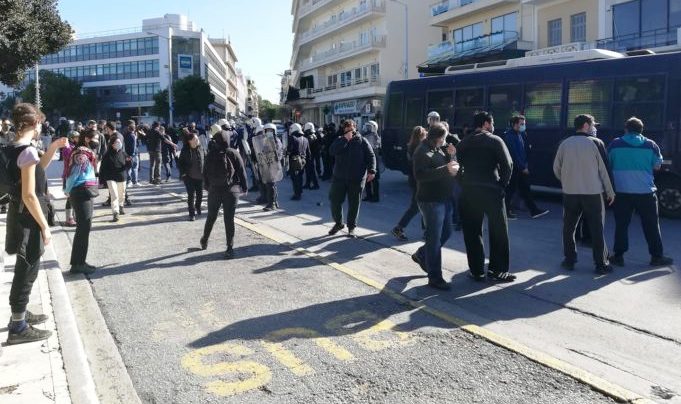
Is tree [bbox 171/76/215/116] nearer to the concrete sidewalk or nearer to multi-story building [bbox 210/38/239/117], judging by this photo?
multi-story building [bbox 210/38/239/117]

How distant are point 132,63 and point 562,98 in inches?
3649

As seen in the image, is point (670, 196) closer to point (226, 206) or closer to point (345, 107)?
point (226, 206)

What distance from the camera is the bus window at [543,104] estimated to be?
13.1 m

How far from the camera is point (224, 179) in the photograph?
848 centimetres

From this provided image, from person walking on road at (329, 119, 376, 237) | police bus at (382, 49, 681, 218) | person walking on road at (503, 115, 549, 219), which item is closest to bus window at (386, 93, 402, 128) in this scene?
police bus at (382, 49, 681, 218)

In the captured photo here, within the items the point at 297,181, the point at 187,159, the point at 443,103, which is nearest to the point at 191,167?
the point at 187,159

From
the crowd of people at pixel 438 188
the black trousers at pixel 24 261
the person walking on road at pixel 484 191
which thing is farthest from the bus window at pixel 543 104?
the black trousers at pixel 24 261

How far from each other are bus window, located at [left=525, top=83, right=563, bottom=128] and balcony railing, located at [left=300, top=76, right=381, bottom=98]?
3465cm

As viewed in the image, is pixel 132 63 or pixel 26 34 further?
pixel 132 63

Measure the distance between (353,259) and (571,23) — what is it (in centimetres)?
2511

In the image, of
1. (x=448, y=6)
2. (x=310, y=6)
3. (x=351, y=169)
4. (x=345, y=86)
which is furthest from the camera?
(x=310, y=6)

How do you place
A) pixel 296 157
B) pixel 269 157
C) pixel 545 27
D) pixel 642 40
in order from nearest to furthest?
1. pixel 269 157
2. pixel 296 157
3. pixel 642 40
4. pixel 545 27

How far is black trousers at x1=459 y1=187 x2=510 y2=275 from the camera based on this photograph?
21.9 ft

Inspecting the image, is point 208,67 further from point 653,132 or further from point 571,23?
point 653,132
